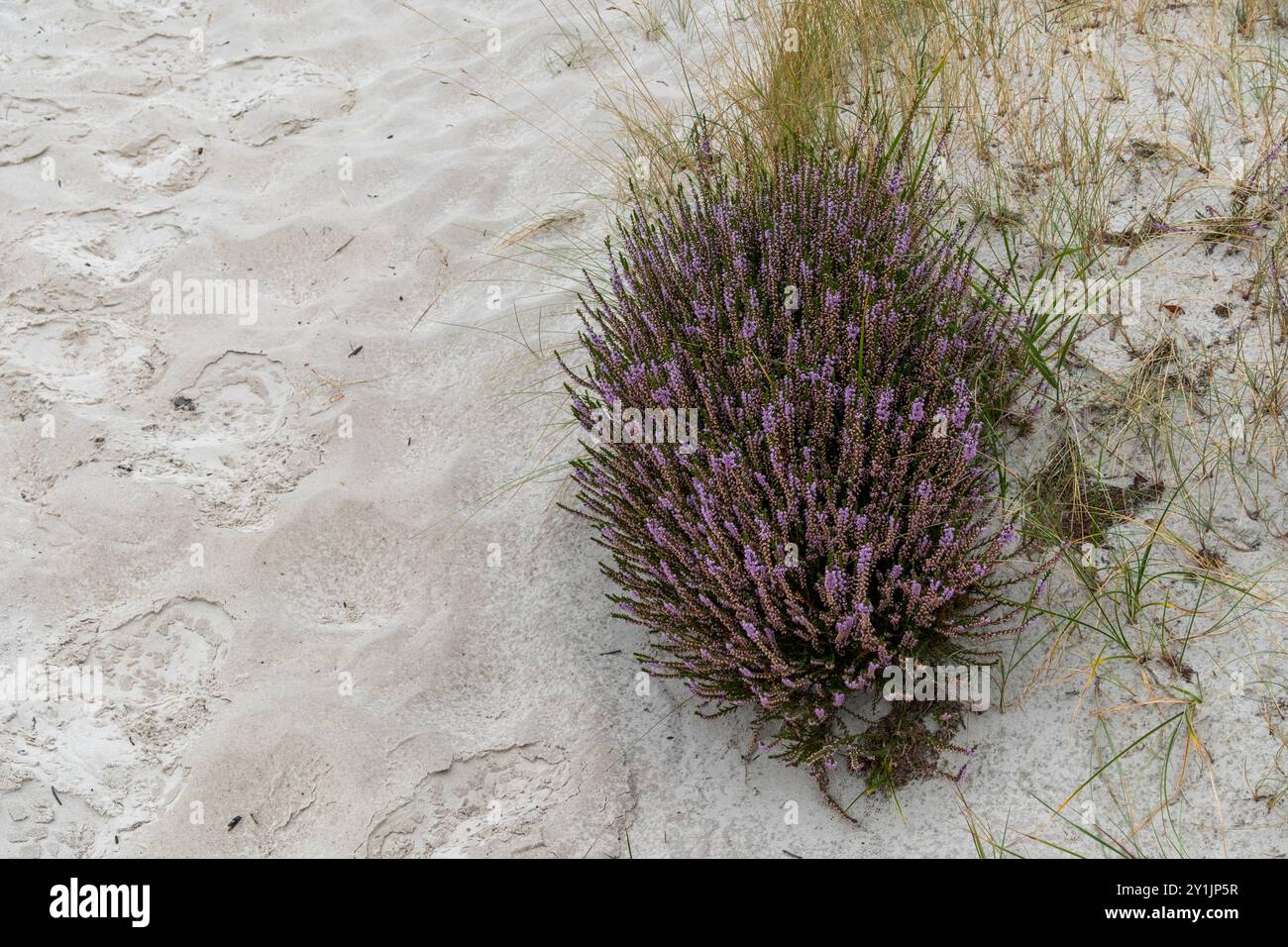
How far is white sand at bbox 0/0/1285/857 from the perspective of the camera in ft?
7.89

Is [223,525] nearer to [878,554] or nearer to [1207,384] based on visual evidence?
[878,554]

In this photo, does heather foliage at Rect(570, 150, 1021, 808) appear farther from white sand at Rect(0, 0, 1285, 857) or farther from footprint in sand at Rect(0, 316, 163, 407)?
footprint in sand at Rect(0, 316, 163, 407)

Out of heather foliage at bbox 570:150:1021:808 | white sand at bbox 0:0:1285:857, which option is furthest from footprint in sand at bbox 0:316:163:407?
heather foliage at bbox 570:150:1021:808

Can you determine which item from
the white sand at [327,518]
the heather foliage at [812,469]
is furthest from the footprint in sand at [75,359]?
the heather foliage at [812,469]

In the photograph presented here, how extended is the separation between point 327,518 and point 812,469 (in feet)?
5.27

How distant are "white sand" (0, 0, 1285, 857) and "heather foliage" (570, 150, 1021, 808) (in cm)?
24

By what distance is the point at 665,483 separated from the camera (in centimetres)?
250

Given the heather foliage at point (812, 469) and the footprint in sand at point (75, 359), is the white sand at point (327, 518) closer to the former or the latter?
the footprint in sand at point (75, 359)

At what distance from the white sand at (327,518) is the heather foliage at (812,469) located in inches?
9.3

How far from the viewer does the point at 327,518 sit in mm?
3127

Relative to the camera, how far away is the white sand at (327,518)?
2404mm

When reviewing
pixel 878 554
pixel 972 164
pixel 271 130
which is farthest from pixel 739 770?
pixel 271 130

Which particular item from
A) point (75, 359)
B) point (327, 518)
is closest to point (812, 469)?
point (327, 518)
